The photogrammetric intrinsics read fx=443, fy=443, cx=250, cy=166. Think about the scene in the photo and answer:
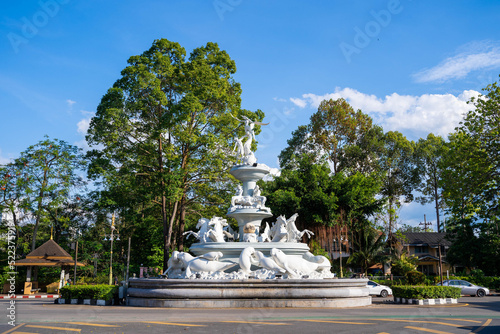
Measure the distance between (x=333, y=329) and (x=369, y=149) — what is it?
3406 centimetres

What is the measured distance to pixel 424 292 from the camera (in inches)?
709

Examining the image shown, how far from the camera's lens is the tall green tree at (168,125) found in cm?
2891

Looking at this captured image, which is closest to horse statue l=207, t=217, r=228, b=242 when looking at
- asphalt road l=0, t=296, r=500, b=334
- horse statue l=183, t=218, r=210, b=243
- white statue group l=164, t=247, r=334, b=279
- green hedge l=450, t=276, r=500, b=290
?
horse statue l=183, t=218, r=210, b=243

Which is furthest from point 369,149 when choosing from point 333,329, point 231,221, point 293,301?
point 333,329

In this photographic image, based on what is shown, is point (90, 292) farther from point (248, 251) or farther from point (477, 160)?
point (477, 160)

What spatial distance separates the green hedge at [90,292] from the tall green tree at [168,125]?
10423mm

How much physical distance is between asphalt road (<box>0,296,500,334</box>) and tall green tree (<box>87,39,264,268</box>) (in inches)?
599

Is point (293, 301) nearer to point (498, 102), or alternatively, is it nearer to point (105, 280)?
point (105, 280)

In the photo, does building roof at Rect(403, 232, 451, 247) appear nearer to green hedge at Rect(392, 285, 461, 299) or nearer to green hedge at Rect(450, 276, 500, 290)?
green hedge at Rect(450, 276, 500, 290)

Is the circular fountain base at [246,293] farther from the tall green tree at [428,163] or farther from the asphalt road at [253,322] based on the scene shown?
the tall green tree at [428,163]

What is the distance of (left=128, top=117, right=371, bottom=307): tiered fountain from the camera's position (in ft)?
50.2

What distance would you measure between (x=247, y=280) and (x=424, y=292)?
772 cm

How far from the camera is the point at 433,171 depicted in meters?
47.2

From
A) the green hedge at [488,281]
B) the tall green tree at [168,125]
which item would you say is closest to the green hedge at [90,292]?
the tall green tree at [168,125]
